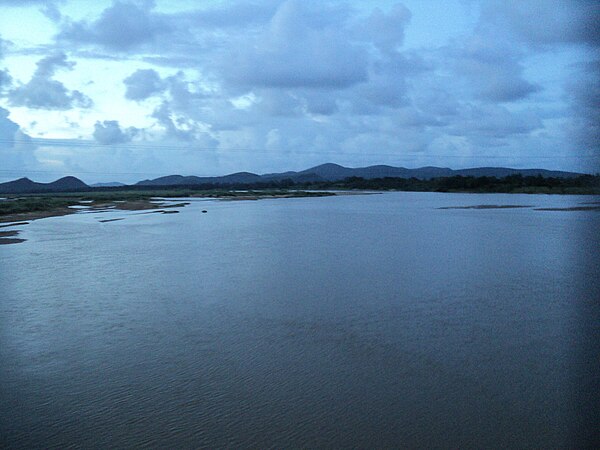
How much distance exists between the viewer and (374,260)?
13.0m

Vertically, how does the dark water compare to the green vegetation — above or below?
below

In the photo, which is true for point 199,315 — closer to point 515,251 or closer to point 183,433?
point 183,433

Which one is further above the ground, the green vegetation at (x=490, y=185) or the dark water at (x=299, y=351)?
the green vegetation at (x=490, y=185)

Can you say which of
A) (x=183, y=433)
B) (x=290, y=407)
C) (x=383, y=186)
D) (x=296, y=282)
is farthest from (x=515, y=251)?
(x=383, y=186)

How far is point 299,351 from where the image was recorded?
6.39 meters

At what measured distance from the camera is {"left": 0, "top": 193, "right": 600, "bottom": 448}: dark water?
4.54 m

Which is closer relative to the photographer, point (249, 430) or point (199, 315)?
→ point (249, 430)

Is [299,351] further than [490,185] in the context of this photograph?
No

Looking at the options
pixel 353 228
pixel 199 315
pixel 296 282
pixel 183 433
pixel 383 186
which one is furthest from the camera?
pixel 383 186

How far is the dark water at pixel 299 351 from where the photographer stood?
4.54 m

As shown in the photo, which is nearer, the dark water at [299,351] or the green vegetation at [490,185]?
the dark water at [299,351]

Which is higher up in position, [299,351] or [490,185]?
[490,185]

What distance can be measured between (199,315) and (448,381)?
413cm

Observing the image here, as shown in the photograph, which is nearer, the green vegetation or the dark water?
the dark water
